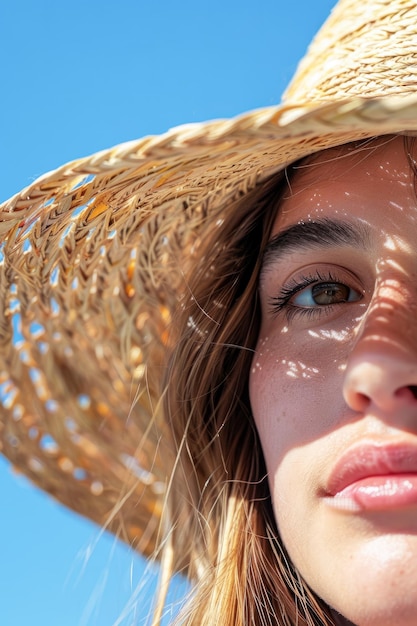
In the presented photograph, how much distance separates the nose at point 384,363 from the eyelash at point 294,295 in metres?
0.14

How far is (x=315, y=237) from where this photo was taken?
47.9 inches

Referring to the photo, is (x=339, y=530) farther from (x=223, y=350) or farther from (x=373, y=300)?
(x=223, y=350)

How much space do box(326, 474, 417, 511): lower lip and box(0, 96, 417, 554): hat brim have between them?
1.38 feet

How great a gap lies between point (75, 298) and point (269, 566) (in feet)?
1.95

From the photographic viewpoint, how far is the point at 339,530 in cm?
108

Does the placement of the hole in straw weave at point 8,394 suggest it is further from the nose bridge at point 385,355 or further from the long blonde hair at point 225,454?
the nose bridge at point 385,355

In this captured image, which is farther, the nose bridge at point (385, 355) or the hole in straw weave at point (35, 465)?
the hole in straw weave at point (35, 465)

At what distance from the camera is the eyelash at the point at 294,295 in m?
1.24

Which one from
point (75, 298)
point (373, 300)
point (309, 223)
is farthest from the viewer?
point (75, 298)

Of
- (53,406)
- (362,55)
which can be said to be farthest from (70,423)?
(362,55)

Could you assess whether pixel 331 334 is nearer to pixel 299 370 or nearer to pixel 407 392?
pixel 299 370

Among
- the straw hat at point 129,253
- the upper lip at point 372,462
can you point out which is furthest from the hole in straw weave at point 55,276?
the upper lip at point 372,462

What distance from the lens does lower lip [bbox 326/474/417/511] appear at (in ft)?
3.32

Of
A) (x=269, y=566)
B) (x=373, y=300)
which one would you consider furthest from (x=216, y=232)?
(x=269, y=566)
